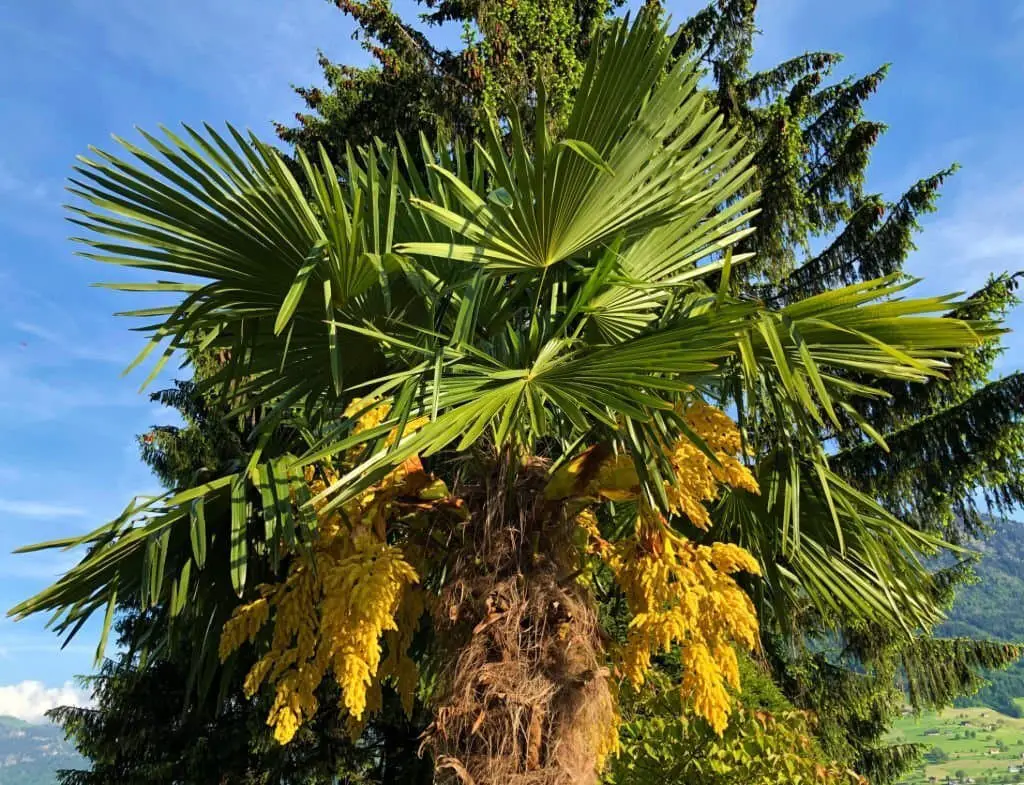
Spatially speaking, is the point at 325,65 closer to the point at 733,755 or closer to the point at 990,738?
the point at 733,755

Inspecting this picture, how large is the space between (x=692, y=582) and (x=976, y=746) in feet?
401

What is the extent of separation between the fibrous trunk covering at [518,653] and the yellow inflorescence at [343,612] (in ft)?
1.08

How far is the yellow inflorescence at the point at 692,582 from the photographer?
3143 millimetres

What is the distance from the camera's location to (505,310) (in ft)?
12.5

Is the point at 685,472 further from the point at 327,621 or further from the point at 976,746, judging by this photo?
the point at 976,746

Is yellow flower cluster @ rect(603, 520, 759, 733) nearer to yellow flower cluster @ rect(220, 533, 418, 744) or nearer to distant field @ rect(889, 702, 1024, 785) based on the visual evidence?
yellow flower cluster @ rect(220, 533, 418, 744)

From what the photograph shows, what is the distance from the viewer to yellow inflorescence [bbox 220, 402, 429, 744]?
3.09m

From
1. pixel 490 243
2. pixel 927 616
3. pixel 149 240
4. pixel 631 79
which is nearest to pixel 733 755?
pixel 927 616

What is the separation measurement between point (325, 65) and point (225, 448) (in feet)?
19.7

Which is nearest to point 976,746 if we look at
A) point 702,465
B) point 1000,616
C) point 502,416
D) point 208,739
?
point 1000,616

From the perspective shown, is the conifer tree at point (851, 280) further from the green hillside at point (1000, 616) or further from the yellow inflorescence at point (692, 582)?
the green hillside at point (1000, 616)

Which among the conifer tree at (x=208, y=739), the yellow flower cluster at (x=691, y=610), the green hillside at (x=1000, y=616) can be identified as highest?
the yellow flower cluster at (x=691, y=610)

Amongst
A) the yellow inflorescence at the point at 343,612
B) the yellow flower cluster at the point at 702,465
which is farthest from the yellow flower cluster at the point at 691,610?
the yellow inflorescence at the point at 343,612

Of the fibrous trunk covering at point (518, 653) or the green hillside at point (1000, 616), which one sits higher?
the fibrous trunk covering at point (518, 653)
